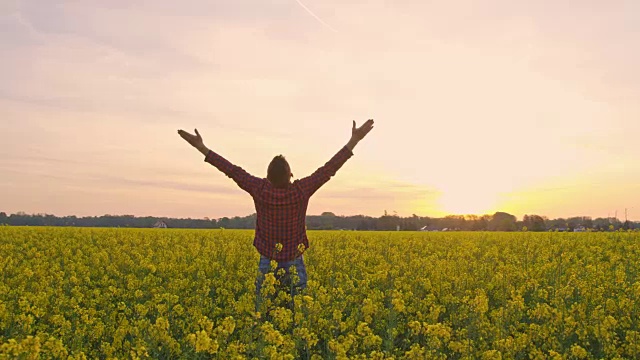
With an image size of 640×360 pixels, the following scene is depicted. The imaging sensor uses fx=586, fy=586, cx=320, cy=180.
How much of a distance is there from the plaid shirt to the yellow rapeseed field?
26.8 inches

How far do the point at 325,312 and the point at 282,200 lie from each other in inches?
56.5

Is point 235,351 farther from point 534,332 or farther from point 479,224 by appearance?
point 479,224

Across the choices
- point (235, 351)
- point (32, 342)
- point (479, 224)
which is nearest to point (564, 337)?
point (235, 351)

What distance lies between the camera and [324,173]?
6.99 meters

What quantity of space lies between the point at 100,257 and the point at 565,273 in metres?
9.81

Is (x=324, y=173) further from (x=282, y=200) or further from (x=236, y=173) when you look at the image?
(x=236, y=173)

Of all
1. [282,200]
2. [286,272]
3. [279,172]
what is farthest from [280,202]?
[286,272]

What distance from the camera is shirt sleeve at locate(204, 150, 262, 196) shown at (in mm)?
6926

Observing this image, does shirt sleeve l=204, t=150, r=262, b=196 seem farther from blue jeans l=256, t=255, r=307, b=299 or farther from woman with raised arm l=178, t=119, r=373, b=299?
blue jeans l=256, t=255, r=307, b=299

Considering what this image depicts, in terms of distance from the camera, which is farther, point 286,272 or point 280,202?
point 286,272

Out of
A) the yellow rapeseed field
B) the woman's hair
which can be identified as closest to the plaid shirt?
the woman's hair

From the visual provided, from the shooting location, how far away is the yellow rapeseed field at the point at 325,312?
5309 millimetres

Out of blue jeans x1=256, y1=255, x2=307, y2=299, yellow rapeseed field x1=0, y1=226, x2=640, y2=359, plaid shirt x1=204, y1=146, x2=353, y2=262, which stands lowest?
yellow rapeseed field x1=0, y1=226, x2=640, y2=359

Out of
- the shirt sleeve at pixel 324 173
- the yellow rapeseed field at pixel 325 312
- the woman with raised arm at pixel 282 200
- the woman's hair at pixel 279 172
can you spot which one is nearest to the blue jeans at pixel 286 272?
the woman with raised arm at pixel 282 200
